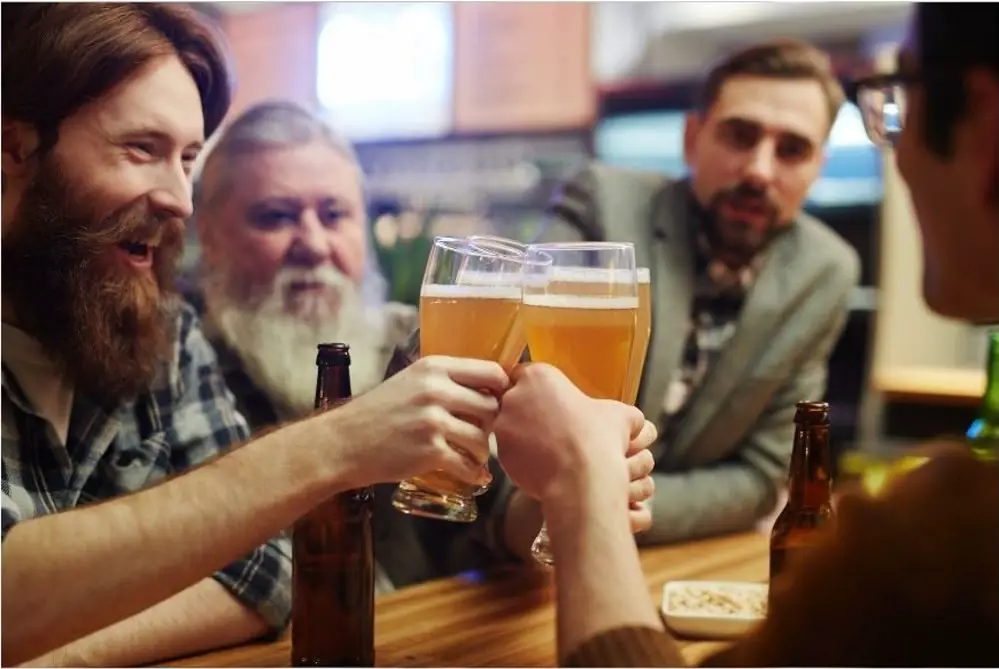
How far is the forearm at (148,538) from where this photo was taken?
0.98 meters

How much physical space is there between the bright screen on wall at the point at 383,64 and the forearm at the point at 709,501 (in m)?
0.87

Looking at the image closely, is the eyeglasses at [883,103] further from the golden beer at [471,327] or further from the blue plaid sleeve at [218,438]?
the blue plaid sleeve at [218,438]

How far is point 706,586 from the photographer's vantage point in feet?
4.00

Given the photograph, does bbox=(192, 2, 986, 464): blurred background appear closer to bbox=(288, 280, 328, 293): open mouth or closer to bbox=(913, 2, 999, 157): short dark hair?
bbox=(288, 280, 328, 293): open mouth

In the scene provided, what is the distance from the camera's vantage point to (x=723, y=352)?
5.56 ft

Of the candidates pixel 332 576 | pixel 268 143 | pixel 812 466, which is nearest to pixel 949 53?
pixel 812 466

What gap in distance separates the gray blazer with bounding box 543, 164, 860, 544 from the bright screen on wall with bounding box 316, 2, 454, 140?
43cm

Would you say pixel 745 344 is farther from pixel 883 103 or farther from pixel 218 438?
pixel 218 438

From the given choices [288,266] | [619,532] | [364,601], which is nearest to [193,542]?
[364,601]

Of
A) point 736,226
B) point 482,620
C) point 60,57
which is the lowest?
point 482,620

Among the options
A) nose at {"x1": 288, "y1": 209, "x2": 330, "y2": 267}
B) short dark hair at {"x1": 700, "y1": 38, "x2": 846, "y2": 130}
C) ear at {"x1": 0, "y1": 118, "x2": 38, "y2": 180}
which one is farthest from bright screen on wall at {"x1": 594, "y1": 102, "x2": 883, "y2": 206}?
ear at {"x1": 0, "y1": 118, "x2": 38, "y2": 180}

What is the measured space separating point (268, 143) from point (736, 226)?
842mm

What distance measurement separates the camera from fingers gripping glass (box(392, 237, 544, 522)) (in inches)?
40.3

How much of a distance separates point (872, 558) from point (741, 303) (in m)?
1.05
